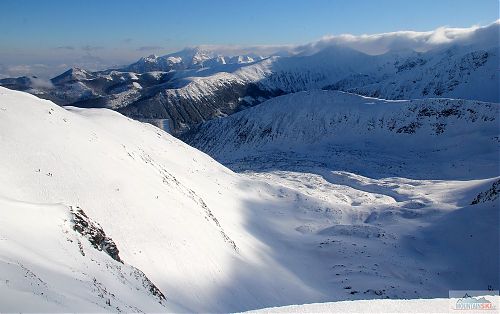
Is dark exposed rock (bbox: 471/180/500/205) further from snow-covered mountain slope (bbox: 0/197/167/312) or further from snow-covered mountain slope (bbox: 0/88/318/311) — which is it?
snow-covered mountain slope (bbox: 0/197/167/312)

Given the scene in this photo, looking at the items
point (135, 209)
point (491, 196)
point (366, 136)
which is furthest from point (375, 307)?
point (366, 136)

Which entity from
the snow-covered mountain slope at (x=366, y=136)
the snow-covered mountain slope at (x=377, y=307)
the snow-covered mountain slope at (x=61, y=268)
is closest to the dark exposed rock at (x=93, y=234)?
the snow-covered mountain slope at (x=61, y=268)

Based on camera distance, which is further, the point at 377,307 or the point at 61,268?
the point at 61,268

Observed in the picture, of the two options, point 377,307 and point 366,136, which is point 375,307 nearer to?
point 377,307

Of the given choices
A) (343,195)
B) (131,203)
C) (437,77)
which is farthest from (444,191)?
(437,77)

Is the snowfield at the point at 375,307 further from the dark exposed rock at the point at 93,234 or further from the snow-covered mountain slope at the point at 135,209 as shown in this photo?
the dark exposed rock at the point at 93,234
